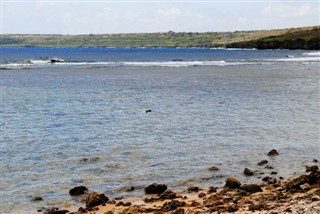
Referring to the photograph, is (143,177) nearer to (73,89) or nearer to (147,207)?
(147,207)

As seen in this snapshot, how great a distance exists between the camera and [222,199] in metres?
17.4

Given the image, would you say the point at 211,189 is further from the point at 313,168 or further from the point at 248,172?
the point at 313,168

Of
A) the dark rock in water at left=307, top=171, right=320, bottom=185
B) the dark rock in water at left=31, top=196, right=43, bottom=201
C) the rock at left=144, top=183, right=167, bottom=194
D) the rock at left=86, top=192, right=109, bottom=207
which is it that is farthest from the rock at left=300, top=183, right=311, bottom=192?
the dark rock in water at left=31, top=196, right=43, bottom=201

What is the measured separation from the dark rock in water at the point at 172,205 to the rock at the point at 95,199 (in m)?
2.11

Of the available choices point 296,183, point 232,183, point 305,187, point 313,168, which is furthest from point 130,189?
point 313,168

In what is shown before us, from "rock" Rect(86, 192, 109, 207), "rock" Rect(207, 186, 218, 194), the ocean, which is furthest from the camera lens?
the ocean

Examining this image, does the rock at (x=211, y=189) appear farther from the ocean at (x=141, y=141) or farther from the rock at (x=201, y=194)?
the ocean at (x=141, y=141)

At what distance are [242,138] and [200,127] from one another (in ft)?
12.5

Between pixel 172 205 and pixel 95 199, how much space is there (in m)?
2.56

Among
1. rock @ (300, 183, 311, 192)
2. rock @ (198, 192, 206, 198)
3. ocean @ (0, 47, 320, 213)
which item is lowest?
ocean @ (0, 47, 320, 213)

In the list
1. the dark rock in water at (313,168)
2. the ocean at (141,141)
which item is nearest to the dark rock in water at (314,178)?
the dark rock in water at (313,168)

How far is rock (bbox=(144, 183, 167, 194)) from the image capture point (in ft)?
62.4

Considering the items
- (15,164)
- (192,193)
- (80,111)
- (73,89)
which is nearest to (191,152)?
(192,193)

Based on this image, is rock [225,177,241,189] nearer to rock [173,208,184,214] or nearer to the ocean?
the ocean
